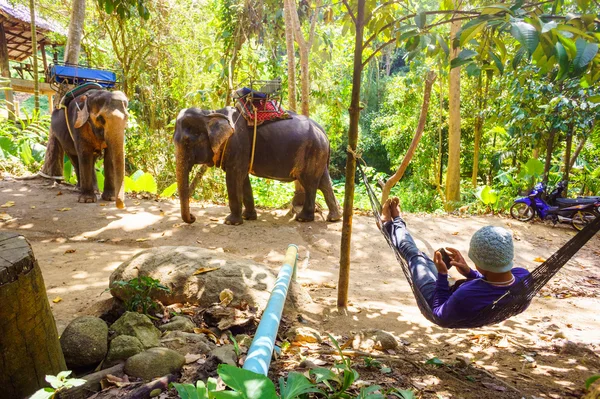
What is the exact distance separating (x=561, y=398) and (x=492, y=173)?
13233mm

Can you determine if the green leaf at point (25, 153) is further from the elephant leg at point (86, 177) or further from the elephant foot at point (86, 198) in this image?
the elephant foot at point (86, 198)

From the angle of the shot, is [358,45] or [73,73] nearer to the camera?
[358,45]

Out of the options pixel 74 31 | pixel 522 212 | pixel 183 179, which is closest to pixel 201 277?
pixel 183 179

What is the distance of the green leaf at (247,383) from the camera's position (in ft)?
3.95

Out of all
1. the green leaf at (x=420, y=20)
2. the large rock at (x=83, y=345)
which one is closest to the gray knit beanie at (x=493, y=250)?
the green leaf at (x=420, y=20)

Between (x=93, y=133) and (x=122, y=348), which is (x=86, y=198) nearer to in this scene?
(x=93, y=133)

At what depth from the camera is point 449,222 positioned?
7262 mm

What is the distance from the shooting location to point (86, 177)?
6.65 m

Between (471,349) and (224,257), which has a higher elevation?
(224,257)

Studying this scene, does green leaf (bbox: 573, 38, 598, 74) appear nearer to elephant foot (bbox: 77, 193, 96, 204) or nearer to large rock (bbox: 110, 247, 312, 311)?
large rock (bbox: 110, 247, 312, 311)

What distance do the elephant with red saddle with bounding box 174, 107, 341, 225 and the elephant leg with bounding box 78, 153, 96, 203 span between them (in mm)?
1763

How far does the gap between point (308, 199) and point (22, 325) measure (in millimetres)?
5192

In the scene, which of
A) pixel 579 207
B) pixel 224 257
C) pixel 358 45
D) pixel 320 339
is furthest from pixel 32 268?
pixel 579 207

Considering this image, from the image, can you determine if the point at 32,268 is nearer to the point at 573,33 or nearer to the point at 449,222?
the point at 573,33
